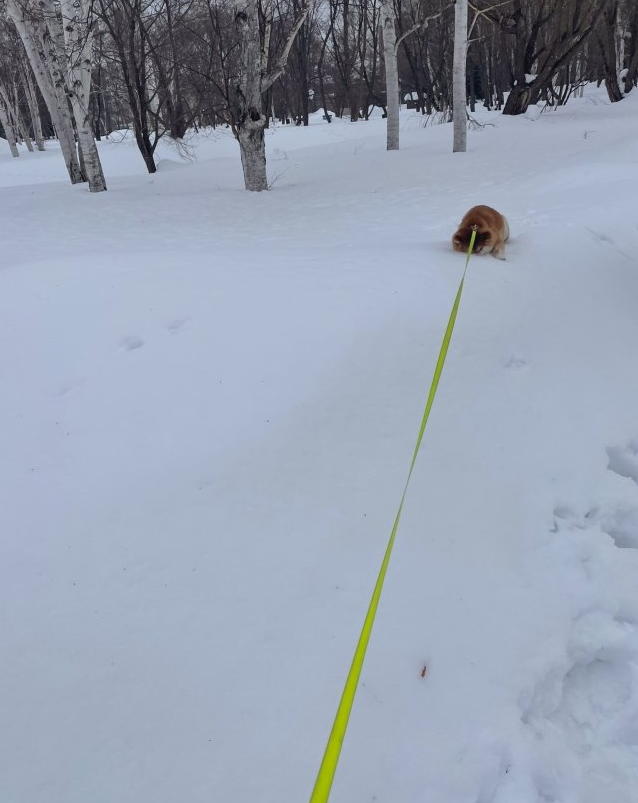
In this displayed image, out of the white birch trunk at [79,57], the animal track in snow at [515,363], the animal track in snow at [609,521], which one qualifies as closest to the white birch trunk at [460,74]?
the white birch trunk at [79,57]

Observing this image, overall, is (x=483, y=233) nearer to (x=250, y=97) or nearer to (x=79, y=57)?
(x=250, y=97)

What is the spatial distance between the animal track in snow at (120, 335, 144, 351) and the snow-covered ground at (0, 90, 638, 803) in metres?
0.03

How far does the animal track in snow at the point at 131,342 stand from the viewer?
290 cm

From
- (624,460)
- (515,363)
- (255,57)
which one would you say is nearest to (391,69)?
(255,57)

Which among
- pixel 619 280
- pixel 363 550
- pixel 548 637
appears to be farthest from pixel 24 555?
pixel 619 280

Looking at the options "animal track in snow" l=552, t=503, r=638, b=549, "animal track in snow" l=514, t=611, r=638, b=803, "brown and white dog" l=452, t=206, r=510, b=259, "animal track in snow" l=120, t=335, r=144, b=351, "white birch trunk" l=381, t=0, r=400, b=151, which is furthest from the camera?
"white birch trunk" l=381, t=0, r=400, b=151

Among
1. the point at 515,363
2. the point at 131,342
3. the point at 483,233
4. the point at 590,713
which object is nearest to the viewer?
the point at 590,713

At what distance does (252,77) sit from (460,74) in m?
4.13

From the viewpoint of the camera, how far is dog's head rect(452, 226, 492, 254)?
376 centimetres

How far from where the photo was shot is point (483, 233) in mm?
3748

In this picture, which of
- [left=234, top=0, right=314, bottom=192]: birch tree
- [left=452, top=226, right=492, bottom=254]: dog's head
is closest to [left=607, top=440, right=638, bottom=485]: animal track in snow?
[left=452, top=226, right=492, bottom=254]: dog's head

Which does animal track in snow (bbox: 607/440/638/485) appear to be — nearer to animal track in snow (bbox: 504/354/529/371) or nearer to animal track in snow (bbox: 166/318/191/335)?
animal track in snow (bbox: 504/354/529/371)

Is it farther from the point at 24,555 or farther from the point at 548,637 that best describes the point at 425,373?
the point at 24,555

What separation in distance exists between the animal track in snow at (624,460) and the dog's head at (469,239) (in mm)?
1651
